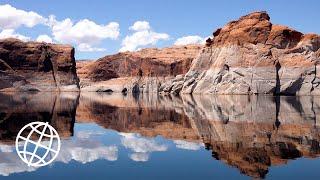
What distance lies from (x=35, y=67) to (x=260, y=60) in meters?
86.3

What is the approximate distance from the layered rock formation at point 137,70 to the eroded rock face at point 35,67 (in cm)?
1219

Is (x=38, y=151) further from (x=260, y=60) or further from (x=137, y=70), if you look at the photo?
(x=137, y=70)

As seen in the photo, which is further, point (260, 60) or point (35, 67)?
point (35, 67)

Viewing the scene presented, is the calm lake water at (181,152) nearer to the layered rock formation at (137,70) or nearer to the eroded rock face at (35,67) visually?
the layered rock formation at (137,70)

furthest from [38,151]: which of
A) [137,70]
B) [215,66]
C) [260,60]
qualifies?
[137,70]

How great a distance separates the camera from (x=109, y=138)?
23391 millimetres

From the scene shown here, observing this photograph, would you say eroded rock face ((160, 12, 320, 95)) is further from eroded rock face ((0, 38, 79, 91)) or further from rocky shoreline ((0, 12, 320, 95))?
eroded rock face ((0, 38, 79, 91))

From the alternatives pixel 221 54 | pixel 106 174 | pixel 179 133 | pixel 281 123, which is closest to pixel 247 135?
pixel 179 133

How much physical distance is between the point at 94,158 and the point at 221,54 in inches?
3370

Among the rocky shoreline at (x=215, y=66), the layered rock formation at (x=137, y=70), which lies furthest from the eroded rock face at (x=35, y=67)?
the layered rock formation at (x=137, y=70)

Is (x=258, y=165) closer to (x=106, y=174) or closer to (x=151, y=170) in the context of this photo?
(x=151, y=170)

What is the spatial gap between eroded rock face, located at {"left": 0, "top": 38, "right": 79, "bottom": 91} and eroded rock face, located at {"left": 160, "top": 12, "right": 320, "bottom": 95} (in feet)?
201

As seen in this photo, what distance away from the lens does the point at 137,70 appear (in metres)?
154

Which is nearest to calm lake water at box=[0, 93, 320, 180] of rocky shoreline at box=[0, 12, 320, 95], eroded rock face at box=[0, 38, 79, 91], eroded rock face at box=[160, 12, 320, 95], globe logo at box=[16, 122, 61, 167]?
globe logo at box=[16, 122, 61, 167]
